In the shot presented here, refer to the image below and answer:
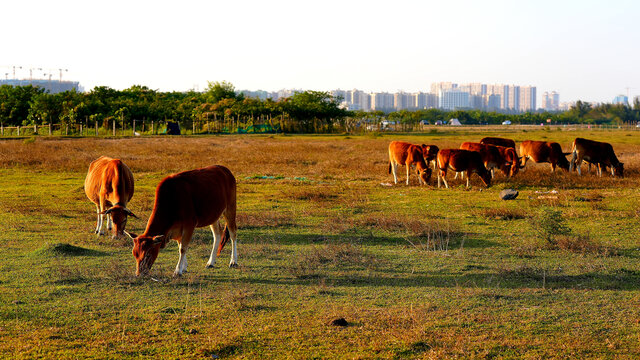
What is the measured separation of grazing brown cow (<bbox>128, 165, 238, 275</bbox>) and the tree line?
5396cm

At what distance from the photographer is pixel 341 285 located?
345 inches

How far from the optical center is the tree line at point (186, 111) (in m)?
61.5

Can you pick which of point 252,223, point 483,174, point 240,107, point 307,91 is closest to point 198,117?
point 240,107

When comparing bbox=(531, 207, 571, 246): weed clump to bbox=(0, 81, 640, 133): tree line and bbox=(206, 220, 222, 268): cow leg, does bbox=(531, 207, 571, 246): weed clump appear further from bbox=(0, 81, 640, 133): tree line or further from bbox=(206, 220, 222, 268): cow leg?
bbox=(0, 81, 640, 133): tree line

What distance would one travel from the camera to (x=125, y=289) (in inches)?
331

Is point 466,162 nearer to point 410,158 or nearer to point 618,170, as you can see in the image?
point 410,158

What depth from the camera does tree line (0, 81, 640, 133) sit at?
2421 inches

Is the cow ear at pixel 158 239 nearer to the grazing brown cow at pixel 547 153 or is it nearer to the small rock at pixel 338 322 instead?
the small rock at pixel 338 322

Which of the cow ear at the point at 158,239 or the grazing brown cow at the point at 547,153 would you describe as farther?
the grazing brown cow at the point at 547,153

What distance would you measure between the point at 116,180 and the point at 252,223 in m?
3.15

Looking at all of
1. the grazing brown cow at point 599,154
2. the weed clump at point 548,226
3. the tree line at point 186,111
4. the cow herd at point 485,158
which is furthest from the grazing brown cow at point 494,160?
the tree line at point 186,111

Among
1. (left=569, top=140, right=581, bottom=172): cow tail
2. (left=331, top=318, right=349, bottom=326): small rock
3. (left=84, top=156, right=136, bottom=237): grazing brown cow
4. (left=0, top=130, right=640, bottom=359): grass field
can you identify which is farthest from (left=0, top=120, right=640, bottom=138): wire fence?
(left=331, top=318, right=349, bottom=326): small rock

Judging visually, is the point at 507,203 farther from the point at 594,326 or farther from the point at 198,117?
the point at 198,117

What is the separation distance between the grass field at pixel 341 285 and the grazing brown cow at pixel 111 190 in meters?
0.50
